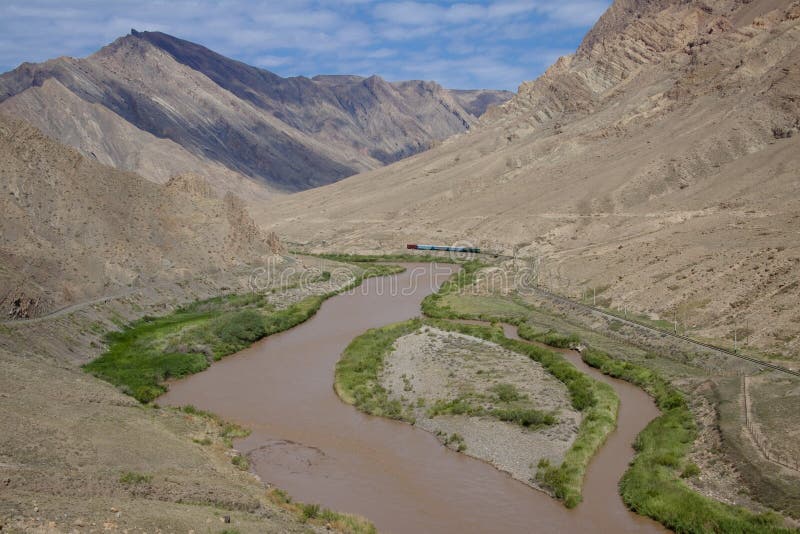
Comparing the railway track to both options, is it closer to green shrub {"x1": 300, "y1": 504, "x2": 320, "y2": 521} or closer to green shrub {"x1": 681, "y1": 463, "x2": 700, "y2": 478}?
green shrub {"x1": 681, "y1": 463, "x2": 700, "y2": 478}

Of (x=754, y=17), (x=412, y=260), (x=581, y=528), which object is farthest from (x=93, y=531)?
(x=754, y=17)

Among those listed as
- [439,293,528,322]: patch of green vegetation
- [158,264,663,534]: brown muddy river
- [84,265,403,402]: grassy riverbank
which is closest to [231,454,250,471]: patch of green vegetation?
[158,264,663,534]: brown muddy river

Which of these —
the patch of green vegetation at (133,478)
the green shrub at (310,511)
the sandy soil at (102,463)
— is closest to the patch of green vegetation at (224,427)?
the sandy soil at (102,463)

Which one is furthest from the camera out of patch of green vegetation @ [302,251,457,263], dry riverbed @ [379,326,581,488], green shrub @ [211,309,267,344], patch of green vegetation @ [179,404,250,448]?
patch of green vegetation @ [302,251,457,263]

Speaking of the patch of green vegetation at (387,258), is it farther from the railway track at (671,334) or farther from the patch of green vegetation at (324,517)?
the patch of green vegetation at (324,517)

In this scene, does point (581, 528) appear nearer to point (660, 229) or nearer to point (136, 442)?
point (136, 442)
